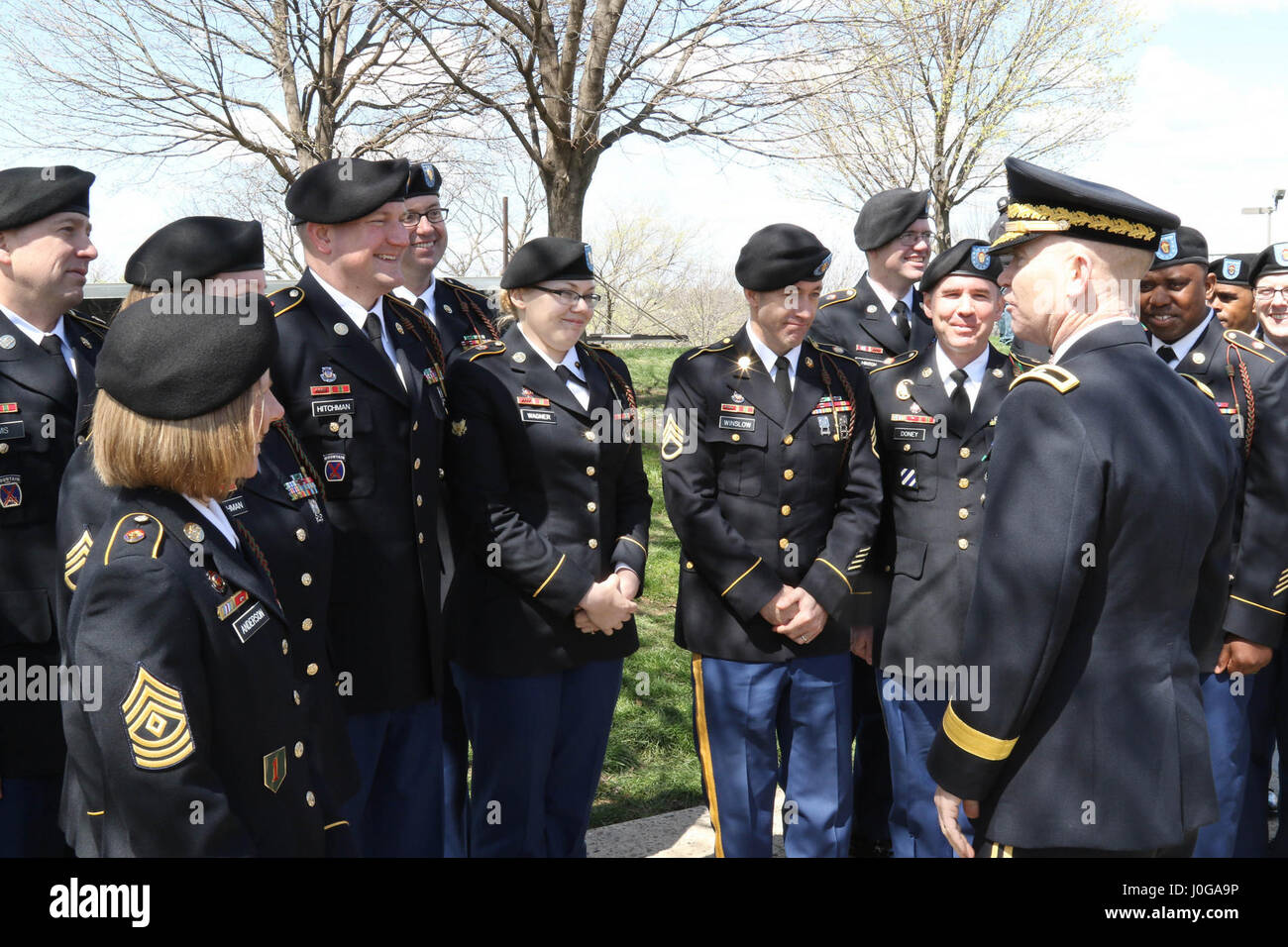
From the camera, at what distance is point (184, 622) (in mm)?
1898

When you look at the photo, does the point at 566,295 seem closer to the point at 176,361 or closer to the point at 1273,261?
the point at 176,361

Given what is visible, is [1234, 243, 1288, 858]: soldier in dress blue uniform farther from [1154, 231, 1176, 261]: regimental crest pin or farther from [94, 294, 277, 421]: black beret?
[94, 294, 277, 421]: black beret

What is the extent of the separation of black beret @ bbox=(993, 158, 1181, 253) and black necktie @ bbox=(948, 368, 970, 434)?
1401 mm

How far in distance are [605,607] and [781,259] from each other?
4.61 ft

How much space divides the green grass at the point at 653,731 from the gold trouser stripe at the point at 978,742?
2.04m

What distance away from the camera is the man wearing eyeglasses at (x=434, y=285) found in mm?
4727

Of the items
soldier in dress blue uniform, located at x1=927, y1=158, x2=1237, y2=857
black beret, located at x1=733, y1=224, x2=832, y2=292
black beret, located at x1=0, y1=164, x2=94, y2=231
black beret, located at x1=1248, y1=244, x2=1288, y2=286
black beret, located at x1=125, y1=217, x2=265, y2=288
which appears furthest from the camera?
black beret, located at x1=1248, y1=244, x2=1288, y2=286

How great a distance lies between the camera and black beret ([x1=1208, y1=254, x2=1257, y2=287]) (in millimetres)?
5398

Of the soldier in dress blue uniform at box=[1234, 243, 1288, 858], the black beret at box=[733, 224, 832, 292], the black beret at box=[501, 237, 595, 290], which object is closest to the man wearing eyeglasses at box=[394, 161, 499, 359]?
the black beret at box=[501, 237, 595, 290]

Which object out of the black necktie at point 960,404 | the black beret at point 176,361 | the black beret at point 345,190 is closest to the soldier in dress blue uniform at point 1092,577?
the black necktie at point 960,404

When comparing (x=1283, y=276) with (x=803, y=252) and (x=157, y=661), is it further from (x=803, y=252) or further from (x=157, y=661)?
(x=157, y=661)

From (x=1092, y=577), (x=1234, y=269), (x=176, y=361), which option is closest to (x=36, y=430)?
(x=176, y=361)

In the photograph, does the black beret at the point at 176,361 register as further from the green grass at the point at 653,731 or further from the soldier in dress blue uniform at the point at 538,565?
the green grass at the point at 653,731

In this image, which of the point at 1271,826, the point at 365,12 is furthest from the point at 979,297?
the point at 365,12
